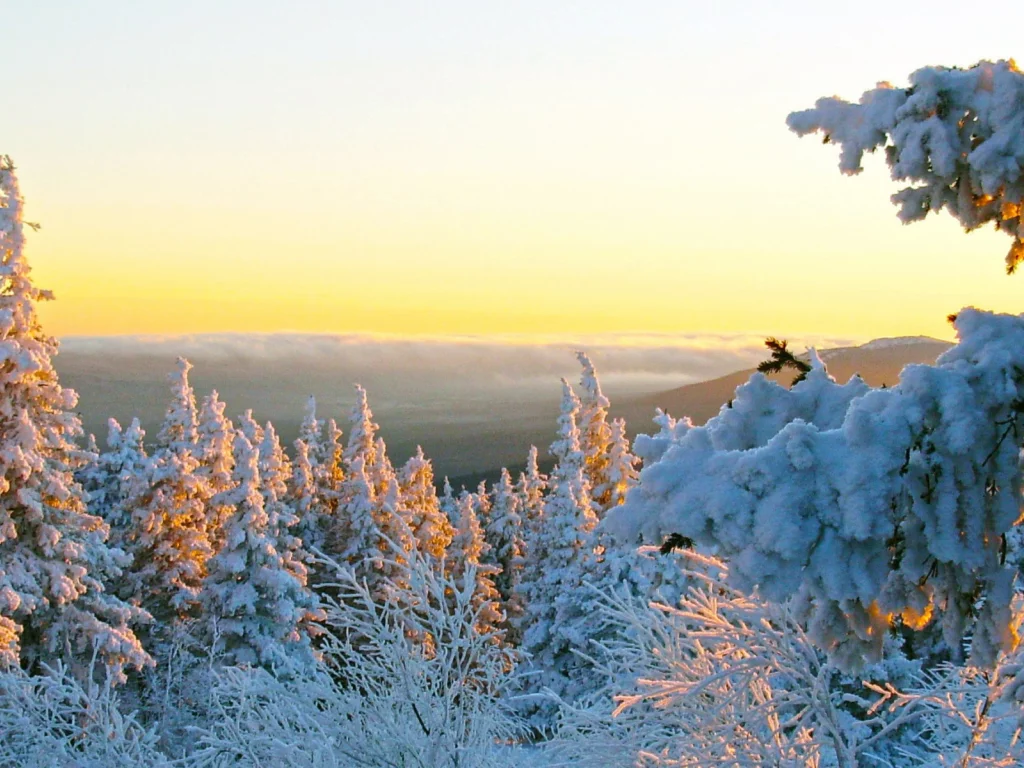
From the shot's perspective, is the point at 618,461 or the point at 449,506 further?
the point at 449,506

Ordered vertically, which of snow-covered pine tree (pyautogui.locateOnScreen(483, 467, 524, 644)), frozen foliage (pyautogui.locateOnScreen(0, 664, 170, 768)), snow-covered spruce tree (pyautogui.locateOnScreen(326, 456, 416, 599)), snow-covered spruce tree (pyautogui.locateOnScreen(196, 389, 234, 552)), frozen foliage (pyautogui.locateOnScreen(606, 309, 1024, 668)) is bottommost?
snow-covered pine tree (pyautogui.locateOnScreen(483, 467, 524, 644))

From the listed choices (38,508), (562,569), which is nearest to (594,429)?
(562,569)

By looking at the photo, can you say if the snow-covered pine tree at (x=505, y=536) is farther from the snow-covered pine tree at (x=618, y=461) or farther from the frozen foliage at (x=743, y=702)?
the frozen foliage at (x=743, y=702)

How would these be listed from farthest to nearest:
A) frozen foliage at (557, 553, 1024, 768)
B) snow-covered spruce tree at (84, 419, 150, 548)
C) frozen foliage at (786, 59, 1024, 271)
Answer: snow-covered spruce tree at (84, 419, 150, 548), frozen foliage at (557, 553, 1024, 768), frozen foliage at (786, 59, 1024, 271)

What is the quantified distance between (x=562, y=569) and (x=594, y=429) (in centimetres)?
671

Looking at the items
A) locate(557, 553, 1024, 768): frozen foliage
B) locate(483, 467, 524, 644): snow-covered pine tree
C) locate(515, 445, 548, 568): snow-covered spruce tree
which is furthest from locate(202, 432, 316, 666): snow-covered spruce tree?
locate(515, 445, 548, 568): snow-covered spruce tree

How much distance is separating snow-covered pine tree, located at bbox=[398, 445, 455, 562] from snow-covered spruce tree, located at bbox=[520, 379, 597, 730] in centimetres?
653

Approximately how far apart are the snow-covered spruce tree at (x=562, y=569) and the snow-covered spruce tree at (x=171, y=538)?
446 inches

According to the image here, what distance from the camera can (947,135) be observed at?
389cm

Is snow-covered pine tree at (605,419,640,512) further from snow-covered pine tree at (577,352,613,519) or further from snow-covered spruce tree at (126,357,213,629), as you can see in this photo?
snow-covered spruce tree at (126,357,213,629)

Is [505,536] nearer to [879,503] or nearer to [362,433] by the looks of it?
[362,433]

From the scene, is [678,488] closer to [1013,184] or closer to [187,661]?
[1013,184]

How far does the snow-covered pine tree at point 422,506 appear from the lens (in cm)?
3909

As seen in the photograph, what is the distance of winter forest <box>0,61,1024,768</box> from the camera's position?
3455 mm
